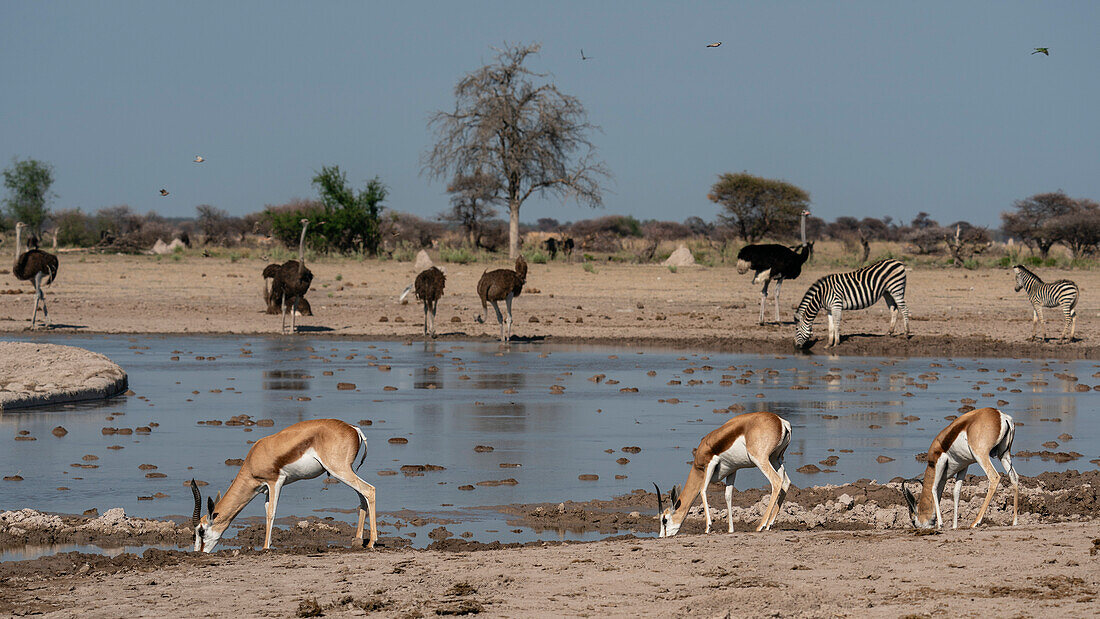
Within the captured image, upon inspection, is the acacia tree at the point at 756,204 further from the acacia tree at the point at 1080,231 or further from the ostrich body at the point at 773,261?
the ostrich body at the point at 773,261

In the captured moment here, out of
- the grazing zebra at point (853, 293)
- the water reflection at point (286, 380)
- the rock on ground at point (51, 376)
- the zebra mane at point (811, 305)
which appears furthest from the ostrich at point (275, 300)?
the grazing zebra at point (853, 293)

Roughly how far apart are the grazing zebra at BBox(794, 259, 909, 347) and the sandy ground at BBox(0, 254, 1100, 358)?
65 centimetres

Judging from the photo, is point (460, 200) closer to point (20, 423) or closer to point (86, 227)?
point (86, 227)

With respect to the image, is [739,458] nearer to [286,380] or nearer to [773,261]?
[286,380]

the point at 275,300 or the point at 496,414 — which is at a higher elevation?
the point at 275,300

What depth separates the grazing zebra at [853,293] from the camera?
85.8ft

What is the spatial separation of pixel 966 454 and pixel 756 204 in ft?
180

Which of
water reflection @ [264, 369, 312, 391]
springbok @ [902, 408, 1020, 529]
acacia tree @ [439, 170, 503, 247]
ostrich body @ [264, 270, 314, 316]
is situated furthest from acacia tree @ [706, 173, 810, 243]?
springbok @ [902, 408, 1020, 529]

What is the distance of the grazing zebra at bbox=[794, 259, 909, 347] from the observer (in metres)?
26.1

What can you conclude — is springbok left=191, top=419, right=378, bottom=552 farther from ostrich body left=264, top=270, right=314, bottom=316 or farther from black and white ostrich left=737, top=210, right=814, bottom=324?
black and white ostrich left=737, top=210, right=814, bottom=324

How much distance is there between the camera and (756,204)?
62.8 meters

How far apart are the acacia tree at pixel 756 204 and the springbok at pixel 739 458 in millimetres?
53774

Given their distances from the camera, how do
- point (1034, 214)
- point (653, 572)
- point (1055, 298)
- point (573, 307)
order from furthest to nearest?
point (1034, 214) → point (573, 307) → point (1055, 298) → point (653, 572)

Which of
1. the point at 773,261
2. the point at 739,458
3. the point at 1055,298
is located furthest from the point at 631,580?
the point at 773,261
